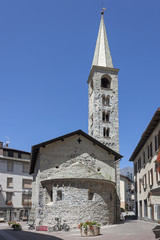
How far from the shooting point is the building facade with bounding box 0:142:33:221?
143 ft

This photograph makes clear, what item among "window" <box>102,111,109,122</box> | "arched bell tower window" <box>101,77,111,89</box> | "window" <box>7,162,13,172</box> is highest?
"arched bell tower window" <box>101,77,111,89</box>

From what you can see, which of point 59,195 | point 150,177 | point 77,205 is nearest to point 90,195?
point 77,205

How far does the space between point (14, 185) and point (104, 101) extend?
66.6 ft

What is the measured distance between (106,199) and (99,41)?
112 feet

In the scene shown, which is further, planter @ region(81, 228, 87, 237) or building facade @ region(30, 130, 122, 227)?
building facade @ region(30, 130, 122, 227)

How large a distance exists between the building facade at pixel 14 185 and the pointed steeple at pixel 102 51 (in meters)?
21.1

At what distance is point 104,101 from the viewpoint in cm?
4588

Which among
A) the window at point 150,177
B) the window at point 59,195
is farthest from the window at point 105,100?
the window at point 59,195

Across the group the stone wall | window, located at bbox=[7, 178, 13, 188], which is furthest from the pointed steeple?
the stone wall

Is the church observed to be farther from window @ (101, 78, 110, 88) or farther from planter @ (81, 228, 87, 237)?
window @ (101, 78, 110, 88)

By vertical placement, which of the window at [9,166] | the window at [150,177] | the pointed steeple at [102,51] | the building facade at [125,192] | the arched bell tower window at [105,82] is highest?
the pointed steeple at [102,51]

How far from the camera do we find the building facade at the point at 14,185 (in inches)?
1713

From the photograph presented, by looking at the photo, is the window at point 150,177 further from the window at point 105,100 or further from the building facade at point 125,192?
the building facade at point 125,192

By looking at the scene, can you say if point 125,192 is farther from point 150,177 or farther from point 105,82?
point 150,177
